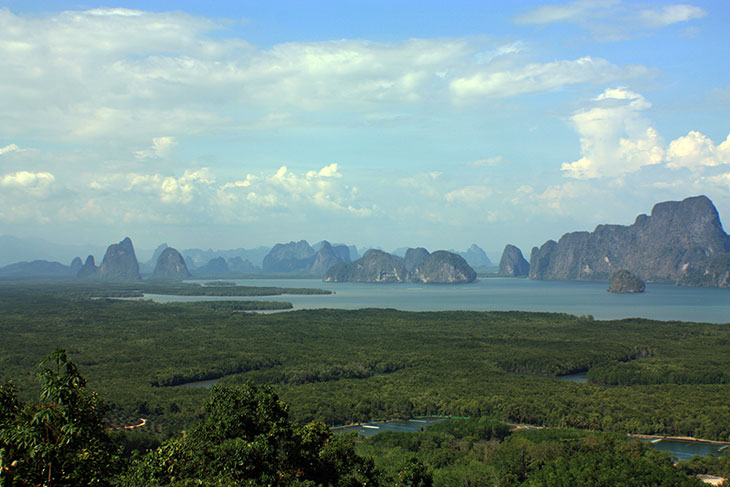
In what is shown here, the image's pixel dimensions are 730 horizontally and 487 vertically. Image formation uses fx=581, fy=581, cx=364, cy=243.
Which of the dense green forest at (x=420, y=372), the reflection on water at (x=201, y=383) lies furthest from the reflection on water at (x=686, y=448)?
the reflection on water at (x=201, y=383)

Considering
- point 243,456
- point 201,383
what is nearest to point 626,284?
point 201,383

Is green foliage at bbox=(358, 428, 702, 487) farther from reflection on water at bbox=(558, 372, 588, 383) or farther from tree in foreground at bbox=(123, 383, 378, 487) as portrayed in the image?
reflection on water at bbox=(558, 372, 588, 383)

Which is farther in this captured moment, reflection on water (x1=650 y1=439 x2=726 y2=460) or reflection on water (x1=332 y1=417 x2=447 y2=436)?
reflection on water (x1=332 y1=417 x2=447 y2=436)

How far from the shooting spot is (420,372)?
168 feet

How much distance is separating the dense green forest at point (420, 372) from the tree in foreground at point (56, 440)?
17.4 ft

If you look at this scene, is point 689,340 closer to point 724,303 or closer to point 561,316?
point 561,316

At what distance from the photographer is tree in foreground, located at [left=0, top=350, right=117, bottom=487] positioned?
9195 millimetres

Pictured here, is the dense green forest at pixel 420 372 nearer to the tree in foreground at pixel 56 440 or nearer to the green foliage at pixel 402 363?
the green foliage at pixel 402 363

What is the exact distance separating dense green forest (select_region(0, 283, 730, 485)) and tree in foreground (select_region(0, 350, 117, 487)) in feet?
17.4

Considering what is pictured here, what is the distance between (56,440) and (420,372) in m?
43.6

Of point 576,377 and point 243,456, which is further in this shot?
point 576,377

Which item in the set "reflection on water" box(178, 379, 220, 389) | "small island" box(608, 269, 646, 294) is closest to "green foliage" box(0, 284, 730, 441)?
"reflection on water" box(178, 379, 220, 389)

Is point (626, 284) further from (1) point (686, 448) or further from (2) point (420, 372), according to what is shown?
(1) point (686, 448)

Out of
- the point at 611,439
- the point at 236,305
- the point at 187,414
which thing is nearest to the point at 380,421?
the point at 187,414
